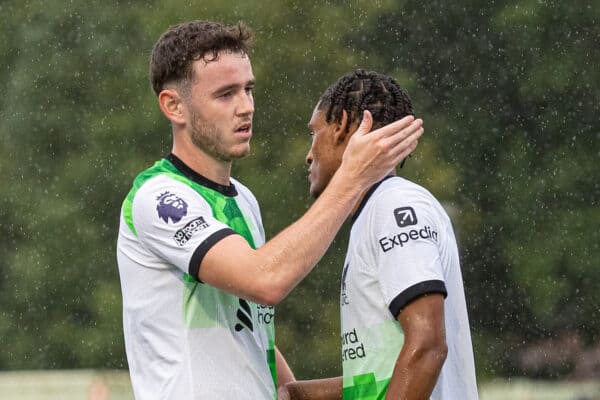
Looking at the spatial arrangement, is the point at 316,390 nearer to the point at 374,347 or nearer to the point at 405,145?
the point at 374,347

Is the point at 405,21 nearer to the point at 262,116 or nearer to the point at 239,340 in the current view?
the point at 262,116

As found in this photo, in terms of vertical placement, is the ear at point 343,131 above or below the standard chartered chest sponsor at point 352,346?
above

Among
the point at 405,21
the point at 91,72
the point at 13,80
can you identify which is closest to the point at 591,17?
the point at 405,21

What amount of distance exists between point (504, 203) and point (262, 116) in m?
3.96

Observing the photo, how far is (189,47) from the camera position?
15.0ft

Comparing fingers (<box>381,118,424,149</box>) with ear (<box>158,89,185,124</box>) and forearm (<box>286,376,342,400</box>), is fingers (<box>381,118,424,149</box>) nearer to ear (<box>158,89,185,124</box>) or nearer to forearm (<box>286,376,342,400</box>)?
ear (<box>158,89,185,124</box>)

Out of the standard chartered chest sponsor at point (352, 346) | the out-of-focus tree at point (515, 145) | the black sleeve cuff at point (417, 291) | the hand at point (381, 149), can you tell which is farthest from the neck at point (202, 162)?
the out-of-focus tree at point (515, 145)

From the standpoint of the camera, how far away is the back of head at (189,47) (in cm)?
456

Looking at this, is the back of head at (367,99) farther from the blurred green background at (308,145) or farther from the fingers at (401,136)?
the blurred green background at (308,145)

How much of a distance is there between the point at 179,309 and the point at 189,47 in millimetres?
902

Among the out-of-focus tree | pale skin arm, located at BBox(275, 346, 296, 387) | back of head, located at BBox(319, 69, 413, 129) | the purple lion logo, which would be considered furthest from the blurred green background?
the purple lion logo

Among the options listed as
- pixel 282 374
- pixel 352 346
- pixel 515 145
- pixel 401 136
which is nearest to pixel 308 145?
pixel 515 145

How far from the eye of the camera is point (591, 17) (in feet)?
71.4

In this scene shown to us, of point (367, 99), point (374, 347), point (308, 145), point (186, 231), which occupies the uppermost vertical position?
point (308, 145)
